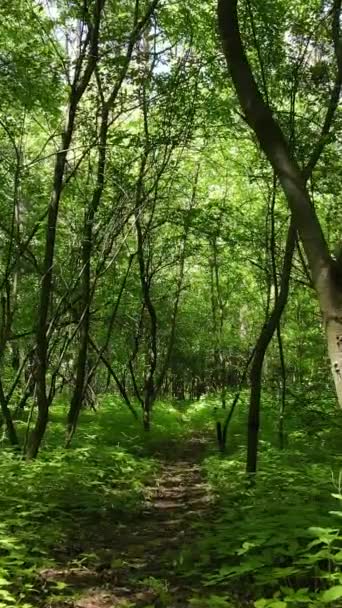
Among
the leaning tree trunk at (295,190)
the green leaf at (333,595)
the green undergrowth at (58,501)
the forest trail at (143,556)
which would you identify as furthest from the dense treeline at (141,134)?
the green leaf at (333,595)

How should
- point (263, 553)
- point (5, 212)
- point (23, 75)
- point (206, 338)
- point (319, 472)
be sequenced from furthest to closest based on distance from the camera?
point (206, 338) → point (5, 212) → point (23, 75) → point (319, 472) → point (263, 553)

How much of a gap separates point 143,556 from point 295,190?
339 cm

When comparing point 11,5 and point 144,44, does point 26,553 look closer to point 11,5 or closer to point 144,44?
point 11,5

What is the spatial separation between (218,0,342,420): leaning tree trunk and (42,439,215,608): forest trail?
2130mm

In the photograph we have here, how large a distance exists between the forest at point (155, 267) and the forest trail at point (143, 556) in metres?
0.03

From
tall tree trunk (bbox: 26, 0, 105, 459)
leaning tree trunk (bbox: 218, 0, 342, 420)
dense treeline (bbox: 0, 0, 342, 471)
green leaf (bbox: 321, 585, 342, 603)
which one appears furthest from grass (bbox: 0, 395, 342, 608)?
leaning tree trunk (bbox: 218, 0, 342, 420)

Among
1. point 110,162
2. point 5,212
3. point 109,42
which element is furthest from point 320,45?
point 5,212

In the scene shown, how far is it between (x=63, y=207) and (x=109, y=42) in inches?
134

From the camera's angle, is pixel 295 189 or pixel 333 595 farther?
pixel 295 189

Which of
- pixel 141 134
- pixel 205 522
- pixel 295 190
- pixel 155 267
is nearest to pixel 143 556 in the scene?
pixel 205 522

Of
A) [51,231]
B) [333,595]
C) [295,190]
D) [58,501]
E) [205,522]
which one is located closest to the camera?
[333,595]

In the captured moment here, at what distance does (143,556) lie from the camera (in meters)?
4.86

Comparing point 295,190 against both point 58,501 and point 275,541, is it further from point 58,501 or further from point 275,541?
point 58,501

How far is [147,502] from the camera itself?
7.05 m
